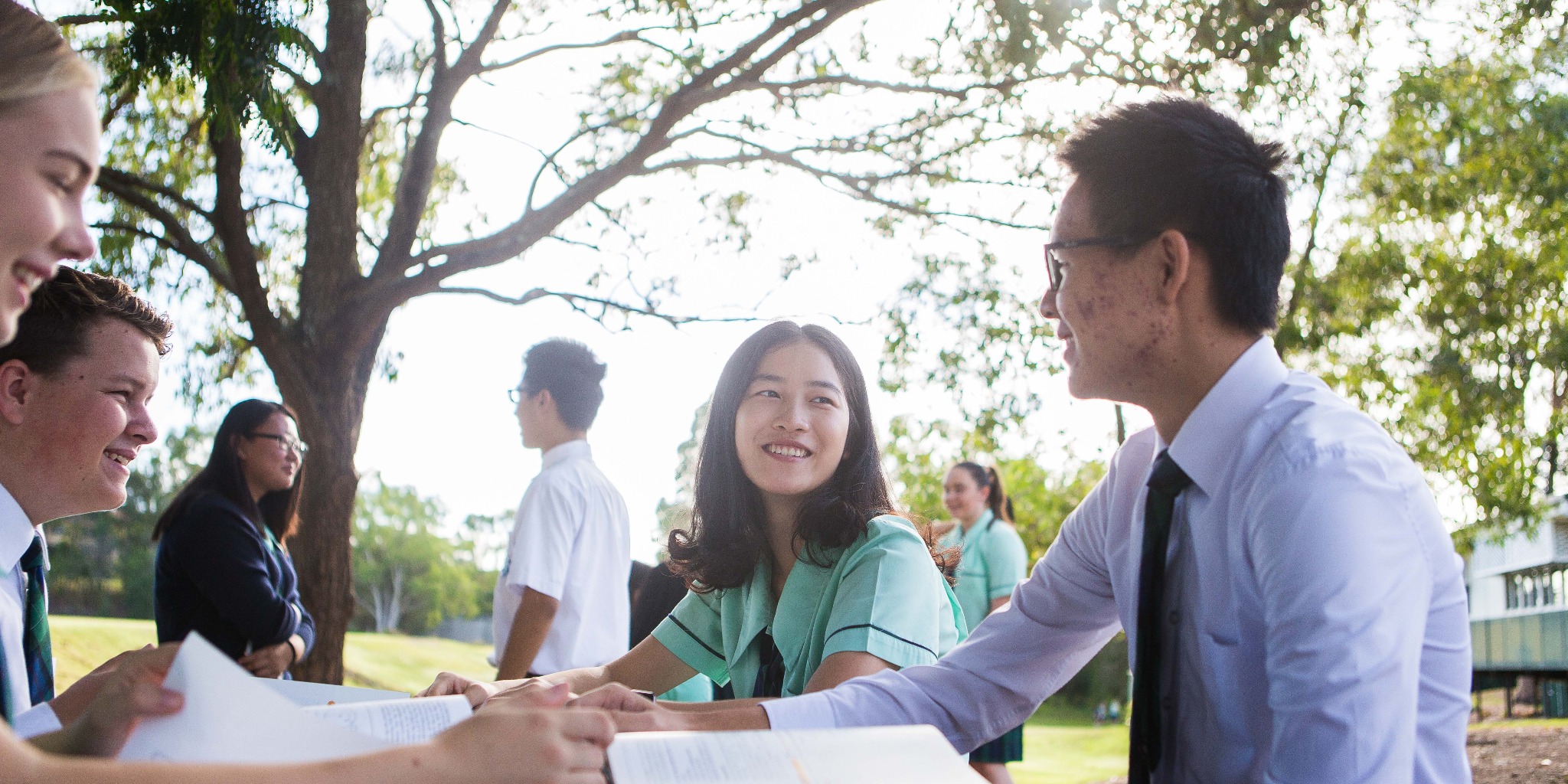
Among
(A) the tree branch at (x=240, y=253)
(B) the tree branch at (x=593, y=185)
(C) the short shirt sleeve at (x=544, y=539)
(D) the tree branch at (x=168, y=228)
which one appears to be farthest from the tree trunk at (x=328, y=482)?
(C) the short shirt sleeve at (x=544, y=539)

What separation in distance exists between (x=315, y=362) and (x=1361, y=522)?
6.72 metres

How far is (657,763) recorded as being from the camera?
1367 mm

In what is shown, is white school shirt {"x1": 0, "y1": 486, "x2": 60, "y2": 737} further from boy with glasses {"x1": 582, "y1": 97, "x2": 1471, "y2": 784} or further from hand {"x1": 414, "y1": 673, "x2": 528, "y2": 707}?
boy with glasses {"x1": 582, "y1": 97, "x2": 1471, "y2": 784}

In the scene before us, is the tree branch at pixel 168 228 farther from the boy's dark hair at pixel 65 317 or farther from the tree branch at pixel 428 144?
the boy's dark hair at pixel 65 317

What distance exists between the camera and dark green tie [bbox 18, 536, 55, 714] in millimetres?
2281

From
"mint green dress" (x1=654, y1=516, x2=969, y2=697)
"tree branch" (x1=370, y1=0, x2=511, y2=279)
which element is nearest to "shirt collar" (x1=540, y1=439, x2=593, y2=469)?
"mint green dress" (x1=654, y1=516, x2=969, y2=697)

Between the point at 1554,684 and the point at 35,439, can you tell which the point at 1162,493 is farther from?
the point at 1554,684

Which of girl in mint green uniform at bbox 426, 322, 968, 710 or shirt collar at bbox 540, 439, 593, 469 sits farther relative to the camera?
shirt collar at bbox 540, 439, 593, 469

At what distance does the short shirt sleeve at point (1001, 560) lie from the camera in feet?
23.4

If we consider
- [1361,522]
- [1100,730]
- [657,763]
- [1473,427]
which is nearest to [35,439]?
[657,763]

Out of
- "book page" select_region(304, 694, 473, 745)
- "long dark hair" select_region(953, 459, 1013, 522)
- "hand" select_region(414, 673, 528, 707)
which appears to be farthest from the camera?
"long dark hair" select_region(953, 459, 1013, 522)

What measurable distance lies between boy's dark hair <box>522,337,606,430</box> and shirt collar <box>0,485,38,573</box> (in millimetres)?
2515

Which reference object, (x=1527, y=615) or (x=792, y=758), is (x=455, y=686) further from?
(x=1527, y=615)

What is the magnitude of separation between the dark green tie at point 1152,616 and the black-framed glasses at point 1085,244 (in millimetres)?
376
